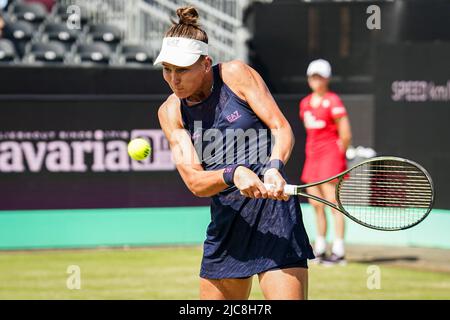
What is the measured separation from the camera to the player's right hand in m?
4.59

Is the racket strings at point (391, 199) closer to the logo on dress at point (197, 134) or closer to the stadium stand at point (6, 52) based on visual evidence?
the logo on dress at point (197, 134)

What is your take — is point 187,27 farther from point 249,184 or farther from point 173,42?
point 249,184

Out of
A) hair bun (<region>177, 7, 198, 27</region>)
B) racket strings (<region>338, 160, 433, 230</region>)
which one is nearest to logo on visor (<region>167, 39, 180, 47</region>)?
hair bun (<region>177, 7, 198, 27</region>)

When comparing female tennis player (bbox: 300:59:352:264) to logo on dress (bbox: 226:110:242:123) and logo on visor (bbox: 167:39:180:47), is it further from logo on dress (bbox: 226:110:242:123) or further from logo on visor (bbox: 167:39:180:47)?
logo on visor (bbox: 167:39:180:47)

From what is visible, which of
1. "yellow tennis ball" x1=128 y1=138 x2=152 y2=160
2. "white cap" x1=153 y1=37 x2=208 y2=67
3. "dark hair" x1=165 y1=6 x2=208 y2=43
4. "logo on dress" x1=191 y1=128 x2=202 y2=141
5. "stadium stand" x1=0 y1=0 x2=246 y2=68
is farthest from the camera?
"stadium stand" x1=0 y1=0 x2=246 y2=68

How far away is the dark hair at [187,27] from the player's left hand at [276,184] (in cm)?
81

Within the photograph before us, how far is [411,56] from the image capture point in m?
11.3

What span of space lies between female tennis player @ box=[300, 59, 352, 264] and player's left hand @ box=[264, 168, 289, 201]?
5.48 m

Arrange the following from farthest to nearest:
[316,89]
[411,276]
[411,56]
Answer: [411,56], [316,89], [411,276]

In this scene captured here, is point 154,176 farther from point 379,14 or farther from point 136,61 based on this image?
point 379,14

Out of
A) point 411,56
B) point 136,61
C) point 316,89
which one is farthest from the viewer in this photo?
point 136,61

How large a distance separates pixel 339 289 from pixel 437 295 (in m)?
0.87

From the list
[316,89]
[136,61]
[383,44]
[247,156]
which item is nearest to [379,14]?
[383,44]

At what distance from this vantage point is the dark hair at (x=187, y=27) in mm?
4902
